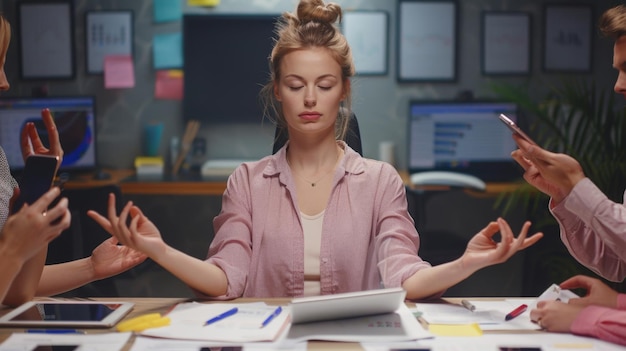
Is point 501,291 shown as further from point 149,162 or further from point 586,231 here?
point 586,231

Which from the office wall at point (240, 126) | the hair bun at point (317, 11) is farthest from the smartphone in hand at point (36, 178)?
the office wall at point (240, 126)

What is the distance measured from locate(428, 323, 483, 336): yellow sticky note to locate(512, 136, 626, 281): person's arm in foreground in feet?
1.05

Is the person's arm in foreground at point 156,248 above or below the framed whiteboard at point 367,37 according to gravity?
below

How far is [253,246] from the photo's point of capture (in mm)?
1823

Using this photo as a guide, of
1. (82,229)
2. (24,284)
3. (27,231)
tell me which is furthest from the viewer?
(82,229)

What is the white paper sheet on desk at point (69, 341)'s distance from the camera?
1287 millimetres

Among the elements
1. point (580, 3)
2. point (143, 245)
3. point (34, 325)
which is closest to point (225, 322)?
point (143, 245)

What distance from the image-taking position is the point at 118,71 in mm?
4176

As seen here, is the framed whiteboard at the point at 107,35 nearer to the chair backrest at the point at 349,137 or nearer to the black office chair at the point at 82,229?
the black office chair at the point at 82,229

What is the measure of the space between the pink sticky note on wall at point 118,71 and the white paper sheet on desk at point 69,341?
2979mm

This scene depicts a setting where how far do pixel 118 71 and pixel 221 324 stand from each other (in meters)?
3.04

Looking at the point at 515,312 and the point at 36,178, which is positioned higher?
the point at 36,178

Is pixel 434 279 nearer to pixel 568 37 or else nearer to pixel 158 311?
pixel 158 311

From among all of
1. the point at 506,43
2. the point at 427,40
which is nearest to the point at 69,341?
the point at 427,40
